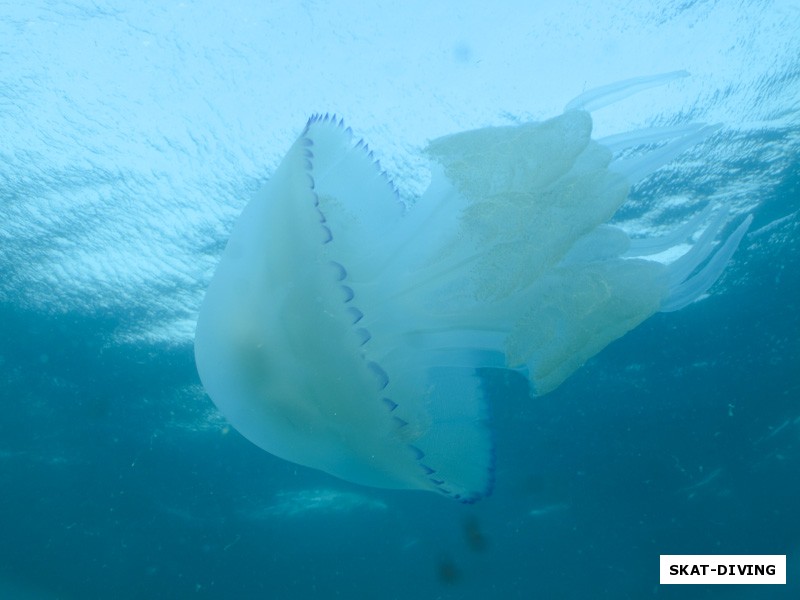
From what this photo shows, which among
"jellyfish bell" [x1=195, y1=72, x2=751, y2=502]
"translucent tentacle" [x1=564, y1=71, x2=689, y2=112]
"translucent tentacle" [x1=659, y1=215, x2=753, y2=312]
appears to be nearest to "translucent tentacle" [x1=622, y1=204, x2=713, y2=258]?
"jellyfish bell" [x1=195, y1=72, x2=751, y2=502]

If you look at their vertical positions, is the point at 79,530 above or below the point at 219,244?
below

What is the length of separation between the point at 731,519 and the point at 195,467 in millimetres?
12982

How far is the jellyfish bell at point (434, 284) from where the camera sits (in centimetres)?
259

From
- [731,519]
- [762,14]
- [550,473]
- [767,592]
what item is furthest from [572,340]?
[767,592]

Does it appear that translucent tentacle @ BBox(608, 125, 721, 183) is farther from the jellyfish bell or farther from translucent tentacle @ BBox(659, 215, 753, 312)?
translucent tentacle @ BBox(659, 215, 753, 312)

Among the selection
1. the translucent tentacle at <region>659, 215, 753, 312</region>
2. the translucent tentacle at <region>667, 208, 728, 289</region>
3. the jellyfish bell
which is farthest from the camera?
the translucent tentacle at <region>659, 215, 753, 312</region>

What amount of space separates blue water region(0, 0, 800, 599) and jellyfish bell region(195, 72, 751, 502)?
1.03 metres

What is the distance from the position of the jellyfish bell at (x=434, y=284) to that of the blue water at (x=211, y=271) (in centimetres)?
103

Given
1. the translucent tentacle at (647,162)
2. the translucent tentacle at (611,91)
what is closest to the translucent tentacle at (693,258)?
the translucent tentacle at (647,162)

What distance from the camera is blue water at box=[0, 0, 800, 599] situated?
5.20m

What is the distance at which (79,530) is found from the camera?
16.0 metres

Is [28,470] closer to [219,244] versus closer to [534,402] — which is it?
[219,244]

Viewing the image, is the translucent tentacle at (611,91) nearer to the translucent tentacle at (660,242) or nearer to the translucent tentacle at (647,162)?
the translucent tentacle at (647,162)

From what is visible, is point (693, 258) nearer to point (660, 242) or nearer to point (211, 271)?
point (660, 242)
